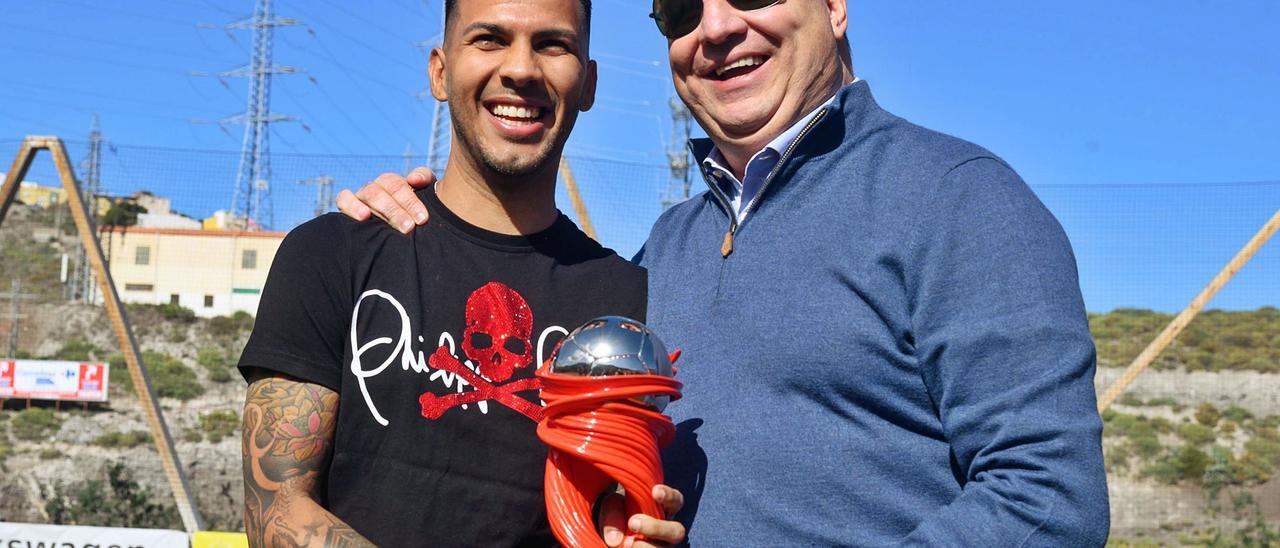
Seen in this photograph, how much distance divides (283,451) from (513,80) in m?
1.02

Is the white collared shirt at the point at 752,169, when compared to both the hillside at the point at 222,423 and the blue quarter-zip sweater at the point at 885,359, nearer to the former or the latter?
the blue quarter-zip sweater at the point at 885,359

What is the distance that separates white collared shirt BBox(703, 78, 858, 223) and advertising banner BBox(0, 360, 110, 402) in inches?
426

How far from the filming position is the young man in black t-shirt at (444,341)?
2.21m

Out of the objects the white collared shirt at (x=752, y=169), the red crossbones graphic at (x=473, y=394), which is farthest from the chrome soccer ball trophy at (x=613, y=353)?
the white collared shirt at (x=752, y=169)

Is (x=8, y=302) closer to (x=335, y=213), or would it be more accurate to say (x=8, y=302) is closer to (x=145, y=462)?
(x=145, y=462)

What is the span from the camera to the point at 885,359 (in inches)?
79.0

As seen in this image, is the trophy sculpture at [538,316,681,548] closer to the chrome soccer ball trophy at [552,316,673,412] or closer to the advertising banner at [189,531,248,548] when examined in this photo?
the chrome soccer ball trophy at [552,316,673,412]

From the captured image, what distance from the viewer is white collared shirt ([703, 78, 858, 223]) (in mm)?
2342

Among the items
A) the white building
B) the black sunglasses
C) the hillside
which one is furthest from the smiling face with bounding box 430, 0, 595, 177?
the white building

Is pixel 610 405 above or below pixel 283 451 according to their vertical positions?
above

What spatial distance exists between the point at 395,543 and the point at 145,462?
1372cm

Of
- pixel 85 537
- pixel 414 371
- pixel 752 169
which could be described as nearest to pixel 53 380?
pixel 85 537

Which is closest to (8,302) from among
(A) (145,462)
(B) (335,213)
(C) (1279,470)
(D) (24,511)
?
(A) (145,462)

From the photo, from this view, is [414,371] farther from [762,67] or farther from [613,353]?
[762,67]
